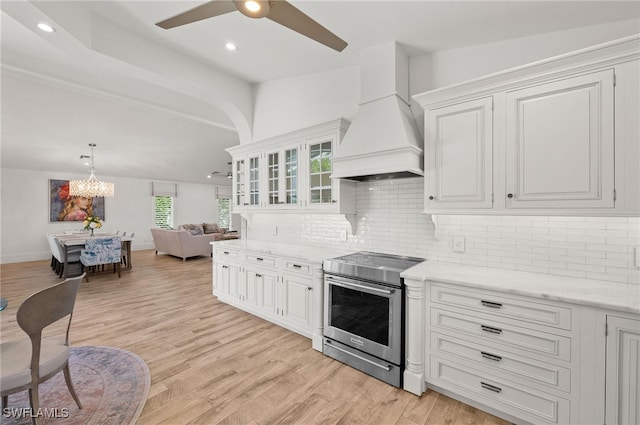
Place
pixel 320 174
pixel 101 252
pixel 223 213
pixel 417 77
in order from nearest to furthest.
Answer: pixel 417 77 < pixel 320 174 < pixel 101 252 < pixel 223 213

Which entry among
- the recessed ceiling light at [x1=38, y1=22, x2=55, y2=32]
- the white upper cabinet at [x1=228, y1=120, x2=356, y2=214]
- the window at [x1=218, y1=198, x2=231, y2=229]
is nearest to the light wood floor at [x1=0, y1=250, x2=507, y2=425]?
the white upper cabinet at [x1=228, y1=120, x2=356, y2=214]

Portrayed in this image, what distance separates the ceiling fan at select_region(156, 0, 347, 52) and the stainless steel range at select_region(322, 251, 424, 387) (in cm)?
177

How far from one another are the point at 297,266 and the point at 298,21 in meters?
2.16

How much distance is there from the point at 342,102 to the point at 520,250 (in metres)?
2.32

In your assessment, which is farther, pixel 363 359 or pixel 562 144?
pixel 363 359

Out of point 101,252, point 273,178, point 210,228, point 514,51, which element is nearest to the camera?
point 514,51

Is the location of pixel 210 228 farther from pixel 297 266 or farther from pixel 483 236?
pixel 483 236

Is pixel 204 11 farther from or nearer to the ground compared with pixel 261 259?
farther from the ground

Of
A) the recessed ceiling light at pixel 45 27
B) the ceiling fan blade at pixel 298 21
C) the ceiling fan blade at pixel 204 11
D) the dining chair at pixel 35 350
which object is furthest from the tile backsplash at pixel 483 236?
the recessed ceiling light at pixel 45 27

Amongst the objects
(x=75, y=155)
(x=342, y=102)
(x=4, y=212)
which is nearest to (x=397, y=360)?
(x=342, y=102)

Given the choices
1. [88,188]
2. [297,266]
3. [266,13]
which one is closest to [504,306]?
[297,266]

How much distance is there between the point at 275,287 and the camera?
323 centimetres

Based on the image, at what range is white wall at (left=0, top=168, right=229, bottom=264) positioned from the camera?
7.21 meters

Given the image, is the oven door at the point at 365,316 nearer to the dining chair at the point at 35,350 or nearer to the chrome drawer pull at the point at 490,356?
the chrome drawer pull at the point at 490,356
